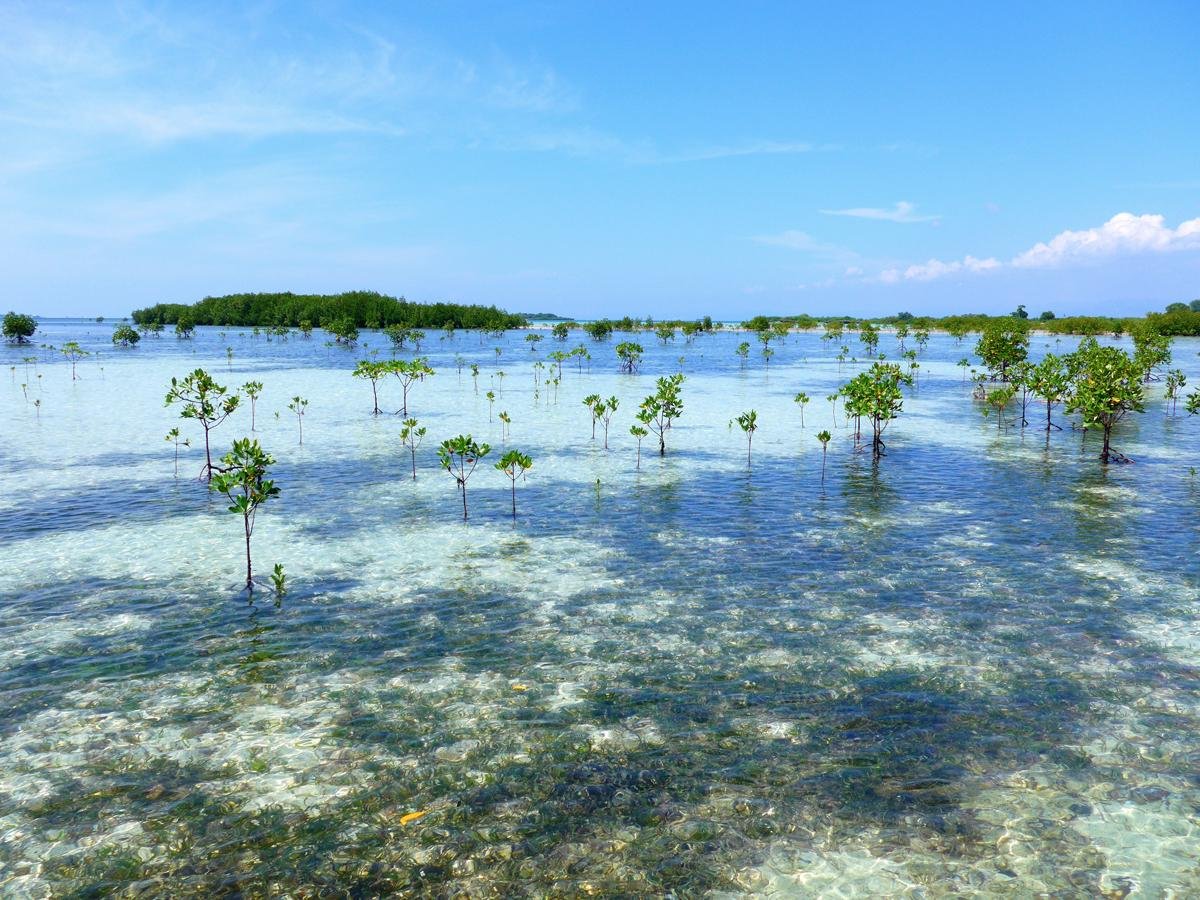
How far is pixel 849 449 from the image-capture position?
38.1 meters

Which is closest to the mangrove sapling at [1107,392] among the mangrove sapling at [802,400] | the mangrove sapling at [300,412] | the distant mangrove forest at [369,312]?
the mangrove sapling at [802,400]

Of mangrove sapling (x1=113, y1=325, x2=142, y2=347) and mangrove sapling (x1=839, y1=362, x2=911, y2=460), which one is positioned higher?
mangrove sapling (x1=113, y1=325, x2=142, y2=347)

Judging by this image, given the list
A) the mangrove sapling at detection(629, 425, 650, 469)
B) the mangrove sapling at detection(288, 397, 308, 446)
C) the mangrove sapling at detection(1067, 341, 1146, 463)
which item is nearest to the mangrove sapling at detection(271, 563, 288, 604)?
the mangrove sapling at detection(629, 425, 650, 469)

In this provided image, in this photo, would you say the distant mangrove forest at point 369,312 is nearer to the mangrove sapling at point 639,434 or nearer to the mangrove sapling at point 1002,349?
the mangrove sapling at point 1002,349

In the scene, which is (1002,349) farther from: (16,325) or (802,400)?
(16,325)

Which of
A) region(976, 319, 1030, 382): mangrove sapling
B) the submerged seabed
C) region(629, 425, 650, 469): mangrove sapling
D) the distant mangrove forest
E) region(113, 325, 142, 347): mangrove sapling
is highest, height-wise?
the distant mangrove forest

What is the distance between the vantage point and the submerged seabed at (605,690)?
29.9ft

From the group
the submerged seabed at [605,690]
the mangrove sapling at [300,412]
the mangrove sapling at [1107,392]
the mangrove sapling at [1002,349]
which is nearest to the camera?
the submerged seabed at [605,690]

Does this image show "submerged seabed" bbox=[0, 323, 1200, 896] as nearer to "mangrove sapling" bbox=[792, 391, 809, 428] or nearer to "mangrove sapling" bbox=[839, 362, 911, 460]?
"mangrove sapling" bbox=[839, 362, 911, 460]

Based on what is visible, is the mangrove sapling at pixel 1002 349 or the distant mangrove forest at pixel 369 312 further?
the distant mangrove forest at pixel 369 312

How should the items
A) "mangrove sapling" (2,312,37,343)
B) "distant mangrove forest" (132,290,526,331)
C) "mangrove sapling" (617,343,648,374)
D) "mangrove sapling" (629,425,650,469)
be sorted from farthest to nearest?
1. "distant mangrove forest" (132,290,526,331)
2. "mangrove sapling" (2,312,37,343)
3. "mangrove sapling" (617,343,648,374)
4. "mangrove sapling" (629,425,650,469)

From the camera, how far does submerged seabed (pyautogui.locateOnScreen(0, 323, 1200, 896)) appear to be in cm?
910

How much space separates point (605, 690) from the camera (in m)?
13.2

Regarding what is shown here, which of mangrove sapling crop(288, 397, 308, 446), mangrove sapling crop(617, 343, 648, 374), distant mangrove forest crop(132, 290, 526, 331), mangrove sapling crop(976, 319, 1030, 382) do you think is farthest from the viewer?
distant mangrove forest crop(132, 290, 526, 331)
